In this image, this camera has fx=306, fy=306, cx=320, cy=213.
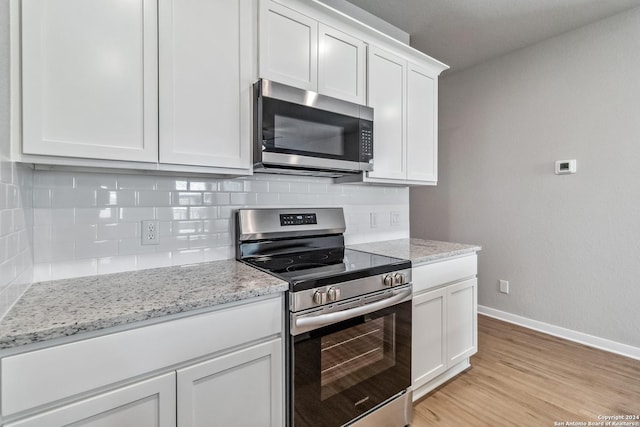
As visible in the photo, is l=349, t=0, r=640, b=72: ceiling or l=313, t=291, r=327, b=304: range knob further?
l=349, t=0, r=640, b=72: ceiling

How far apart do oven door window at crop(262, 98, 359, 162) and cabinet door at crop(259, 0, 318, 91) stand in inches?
7.0

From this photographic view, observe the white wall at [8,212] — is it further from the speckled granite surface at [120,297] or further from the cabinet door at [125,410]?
the cabinet door at [125,410]

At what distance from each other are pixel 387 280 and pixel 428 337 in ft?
2.02

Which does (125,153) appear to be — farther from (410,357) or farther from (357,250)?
(410,357)

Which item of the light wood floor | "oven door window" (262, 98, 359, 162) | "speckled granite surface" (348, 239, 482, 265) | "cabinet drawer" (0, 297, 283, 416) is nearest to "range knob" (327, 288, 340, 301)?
"cabinet drawer" (0, 297, 283, 416)

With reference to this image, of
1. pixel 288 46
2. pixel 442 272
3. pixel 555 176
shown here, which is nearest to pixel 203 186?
pixel 288 46

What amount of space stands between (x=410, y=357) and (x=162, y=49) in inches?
77.3

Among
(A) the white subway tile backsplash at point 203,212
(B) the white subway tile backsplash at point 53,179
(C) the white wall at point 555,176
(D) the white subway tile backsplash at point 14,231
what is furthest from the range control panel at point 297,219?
(C) the white wall at point 555,176

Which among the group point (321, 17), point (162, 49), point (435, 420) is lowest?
point (435, 420)

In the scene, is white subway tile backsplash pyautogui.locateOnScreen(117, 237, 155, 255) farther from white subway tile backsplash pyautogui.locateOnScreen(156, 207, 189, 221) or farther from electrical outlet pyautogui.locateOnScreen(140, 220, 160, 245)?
white subway tile backsplash pyautogui.locateOnScreen(156, 207, 189, 221)

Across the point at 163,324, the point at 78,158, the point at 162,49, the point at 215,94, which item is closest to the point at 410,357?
the point at 163,324

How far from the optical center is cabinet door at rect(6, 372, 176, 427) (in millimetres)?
859

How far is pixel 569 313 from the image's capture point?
278 centimetres

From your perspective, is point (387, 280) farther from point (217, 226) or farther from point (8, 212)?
point (8, 212)
